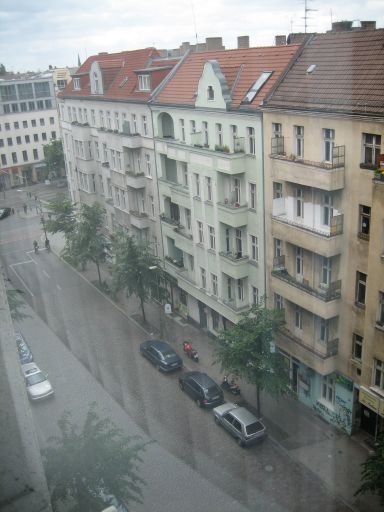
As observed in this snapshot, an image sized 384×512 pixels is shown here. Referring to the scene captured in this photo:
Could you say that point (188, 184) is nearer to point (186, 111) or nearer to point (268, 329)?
point (186, 111)

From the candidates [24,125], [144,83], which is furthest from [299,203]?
[144,83]

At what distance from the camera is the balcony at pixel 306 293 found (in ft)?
12.4

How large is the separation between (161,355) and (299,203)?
2064 millimetres

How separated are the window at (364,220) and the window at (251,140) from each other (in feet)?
4.08

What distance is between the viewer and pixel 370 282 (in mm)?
3414

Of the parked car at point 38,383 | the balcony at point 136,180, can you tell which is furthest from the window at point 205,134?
the parked car at point 38,383

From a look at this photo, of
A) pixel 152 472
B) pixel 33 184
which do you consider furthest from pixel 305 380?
pixel 33 184

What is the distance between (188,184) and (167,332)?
1.68m

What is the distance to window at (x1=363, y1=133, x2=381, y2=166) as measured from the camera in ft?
10.6

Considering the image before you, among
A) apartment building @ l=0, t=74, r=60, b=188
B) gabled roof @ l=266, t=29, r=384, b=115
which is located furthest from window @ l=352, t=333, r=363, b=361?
apartment building @ l=0, t=74, r=60, b=188

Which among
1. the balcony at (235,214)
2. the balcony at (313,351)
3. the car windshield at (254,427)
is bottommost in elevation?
the car windshield at (254,427)

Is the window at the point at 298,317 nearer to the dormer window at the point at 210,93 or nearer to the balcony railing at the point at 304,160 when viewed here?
the balcony railing at the point at 304,160

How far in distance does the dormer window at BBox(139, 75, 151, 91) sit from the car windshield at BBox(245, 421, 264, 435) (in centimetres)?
392

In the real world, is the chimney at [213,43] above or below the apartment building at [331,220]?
above
